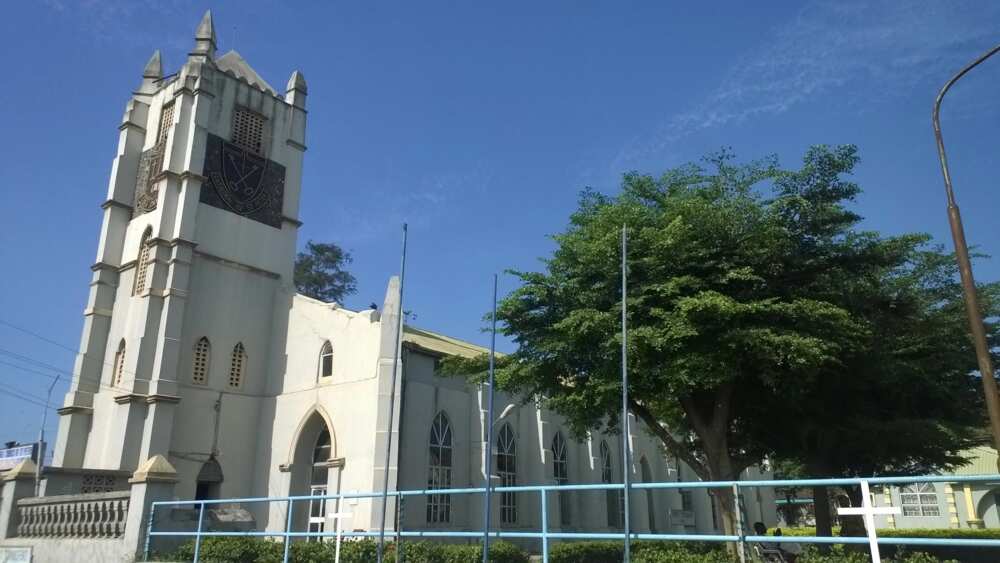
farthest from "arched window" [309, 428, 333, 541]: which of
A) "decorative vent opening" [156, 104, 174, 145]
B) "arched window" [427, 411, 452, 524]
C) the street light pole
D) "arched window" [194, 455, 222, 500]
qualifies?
the street light pole

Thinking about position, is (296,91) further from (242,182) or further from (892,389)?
(892,389)

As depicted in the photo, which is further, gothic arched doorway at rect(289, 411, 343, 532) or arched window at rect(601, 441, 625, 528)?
arched window at rect(601, 441, 625, 528)

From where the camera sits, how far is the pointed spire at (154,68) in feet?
111

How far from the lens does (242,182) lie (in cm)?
3053

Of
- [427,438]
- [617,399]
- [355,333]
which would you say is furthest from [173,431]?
[617,399]

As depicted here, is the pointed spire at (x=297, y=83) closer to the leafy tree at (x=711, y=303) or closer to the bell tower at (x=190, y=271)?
the bell tower at (x=190, y=271)

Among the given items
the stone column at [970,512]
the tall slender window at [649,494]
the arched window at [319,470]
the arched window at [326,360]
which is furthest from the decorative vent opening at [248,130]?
the stone column at [970,512]

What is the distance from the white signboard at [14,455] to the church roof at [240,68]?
16970mm

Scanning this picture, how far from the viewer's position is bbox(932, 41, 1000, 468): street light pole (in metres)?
8.87

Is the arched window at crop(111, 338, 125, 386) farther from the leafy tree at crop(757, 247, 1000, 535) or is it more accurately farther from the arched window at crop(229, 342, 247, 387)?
the leafy tree at crop(757, 247, 1000, 535)

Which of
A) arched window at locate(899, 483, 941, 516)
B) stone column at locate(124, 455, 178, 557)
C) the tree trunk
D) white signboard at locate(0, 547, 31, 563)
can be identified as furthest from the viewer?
arched window at locate(899, 483, 941, 516)

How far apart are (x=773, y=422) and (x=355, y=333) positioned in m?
13.7

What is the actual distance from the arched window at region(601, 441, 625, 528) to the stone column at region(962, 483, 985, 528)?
22.8m

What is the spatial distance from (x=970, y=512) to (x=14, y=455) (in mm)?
48550
